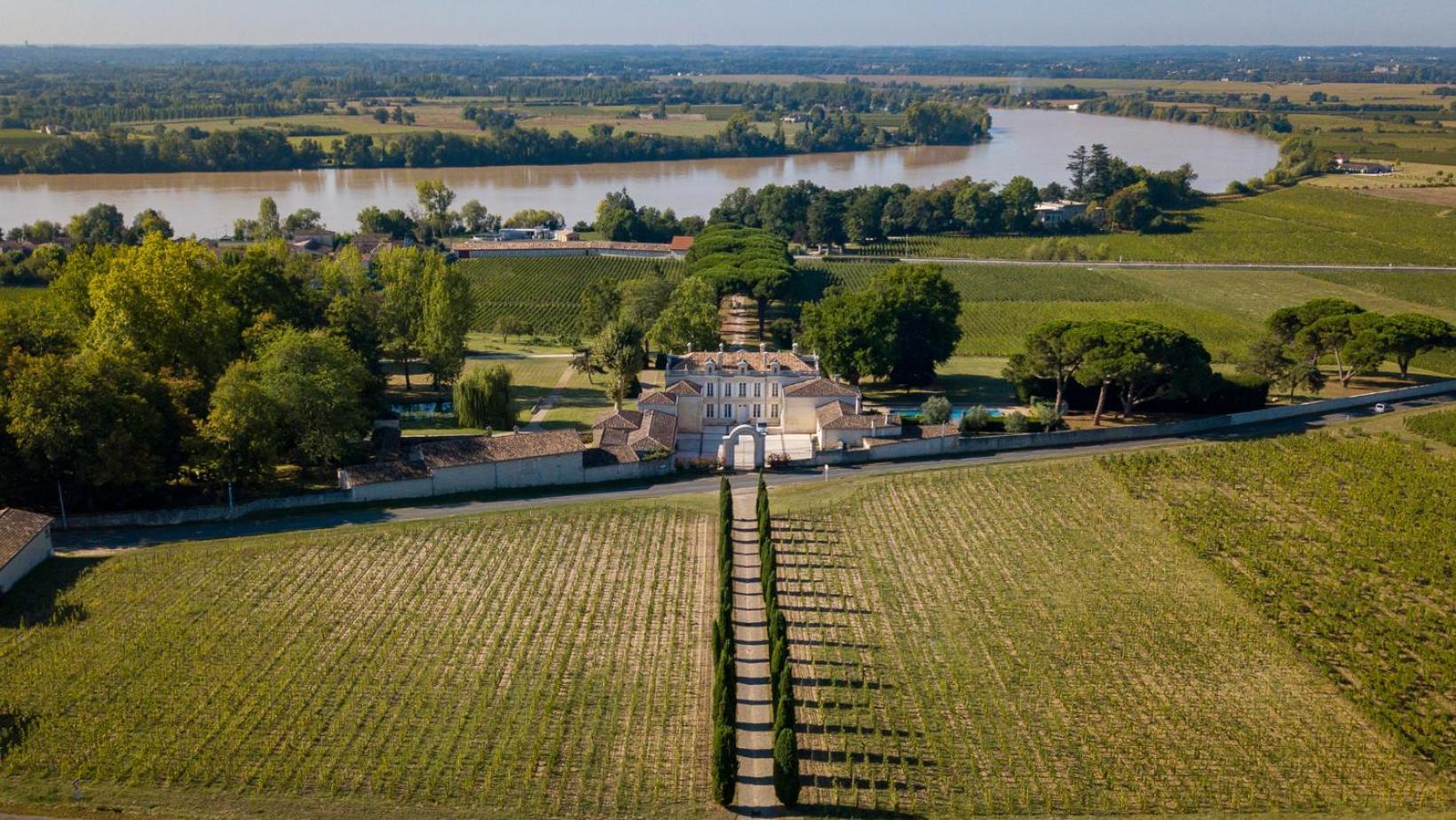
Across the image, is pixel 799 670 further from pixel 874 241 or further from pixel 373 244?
pixel 874 241

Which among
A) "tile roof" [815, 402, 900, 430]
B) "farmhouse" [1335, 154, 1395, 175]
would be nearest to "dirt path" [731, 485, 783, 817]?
"tile roof" [815, 402, 900, 430]

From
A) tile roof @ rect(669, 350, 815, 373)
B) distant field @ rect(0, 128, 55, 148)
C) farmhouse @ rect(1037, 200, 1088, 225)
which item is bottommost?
tile roof @ rect(669, 350, 815, 373)

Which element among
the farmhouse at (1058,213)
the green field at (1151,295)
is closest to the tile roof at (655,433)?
the green field at (1151,295)

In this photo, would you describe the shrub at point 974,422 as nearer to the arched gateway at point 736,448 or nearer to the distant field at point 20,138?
the arched gateway at point 736,448

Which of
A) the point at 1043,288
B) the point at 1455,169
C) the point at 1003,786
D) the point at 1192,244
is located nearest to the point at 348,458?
the point at 1003,786

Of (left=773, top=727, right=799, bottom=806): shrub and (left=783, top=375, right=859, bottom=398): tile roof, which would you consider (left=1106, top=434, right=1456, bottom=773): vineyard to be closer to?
(left=783, top=375, right=859, bottom=398): tile roof
